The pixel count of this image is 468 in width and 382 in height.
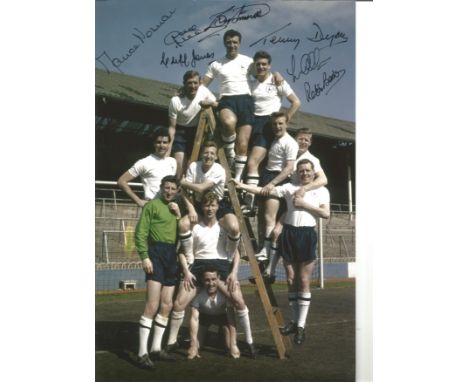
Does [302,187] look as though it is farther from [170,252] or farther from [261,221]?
[170,252]

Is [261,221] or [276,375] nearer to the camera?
[276,375]

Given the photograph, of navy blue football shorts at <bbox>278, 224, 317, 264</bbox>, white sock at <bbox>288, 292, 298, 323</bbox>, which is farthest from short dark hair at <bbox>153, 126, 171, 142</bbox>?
white sock at <bbox>288, 292, 298, 323</bbox>

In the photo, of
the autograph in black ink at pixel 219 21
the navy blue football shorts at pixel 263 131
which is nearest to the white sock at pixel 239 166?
the navy blue football shorts at pixel 263 131

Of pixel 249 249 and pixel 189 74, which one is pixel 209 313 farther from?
pixel 189 74

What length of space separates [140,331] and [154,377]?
418mm

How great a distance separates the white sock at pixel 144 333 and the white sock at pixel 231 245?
36.3 inches

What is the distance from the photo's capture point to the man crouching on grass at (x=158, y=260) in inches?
207

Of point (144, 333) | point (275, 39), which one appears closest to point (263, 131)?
point (275, 39)

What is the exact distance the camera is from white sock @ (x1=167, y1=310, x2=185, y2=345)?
5.30m

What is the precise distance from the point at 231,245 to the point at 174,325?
89cm

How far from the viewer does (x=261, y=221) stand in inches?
217
